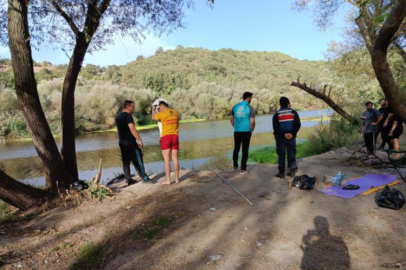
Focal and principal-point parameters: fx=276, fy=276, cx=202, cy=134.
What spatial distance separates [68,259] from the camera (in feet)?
11.0

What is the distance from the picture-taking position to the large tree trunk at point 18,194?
4.68 metres

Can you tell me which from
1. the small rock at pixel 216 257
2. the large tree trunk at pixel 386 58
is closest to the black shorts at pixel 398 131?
the large tree trunk at pixel 386 58

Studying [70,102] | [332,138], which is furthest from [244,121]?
[332,138]

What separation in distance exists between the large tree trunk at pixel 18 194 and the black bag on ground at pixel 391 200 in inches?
228

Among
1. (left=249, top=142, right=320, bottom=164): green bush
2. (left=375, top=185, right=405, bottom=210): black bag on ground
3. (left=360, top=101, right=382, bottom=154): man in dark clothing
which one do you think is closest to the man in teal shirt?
(left=375, top=185, right=405, bottom=210): black bag on ground

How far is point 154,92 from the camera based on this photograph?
5631 cm

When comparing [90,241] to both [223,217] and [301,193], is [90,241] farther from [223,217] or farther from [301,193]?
[301,193]

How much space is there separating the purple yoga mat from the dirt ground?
187 millimetres

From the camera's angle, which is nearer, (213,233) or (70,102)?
(213,233)

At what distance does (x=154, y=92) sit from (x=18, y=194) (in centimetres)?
5284

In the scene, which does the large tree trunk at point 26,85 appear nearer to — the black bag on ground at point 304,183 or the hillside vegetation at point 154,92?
the hillside vegetation at point 154,92

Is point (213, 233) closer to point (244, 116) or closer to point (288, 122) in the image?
point (244, 116)

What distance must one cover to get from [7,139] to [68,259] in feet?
115

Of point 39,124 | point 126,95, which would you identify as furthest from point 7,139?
point 39,124
